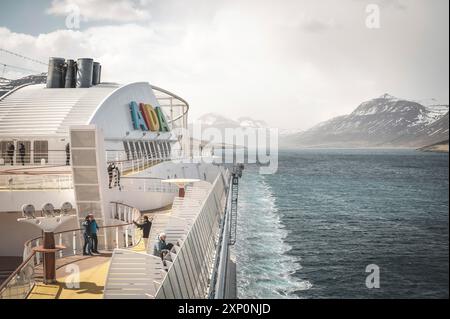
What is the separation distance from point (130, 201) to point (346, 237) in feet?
Answer: 67.6

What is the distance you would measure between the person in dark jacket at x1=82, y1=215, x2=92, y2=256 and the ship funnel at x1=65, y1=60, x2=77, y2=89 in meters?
23.1

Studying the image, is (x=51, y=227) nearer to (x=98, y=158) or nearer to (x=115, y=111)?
(x=98, y=158)

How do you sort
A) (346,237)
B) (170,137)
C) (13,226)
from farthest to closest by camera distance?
1. (170,137)
2. (346,237)
3. (13,226)

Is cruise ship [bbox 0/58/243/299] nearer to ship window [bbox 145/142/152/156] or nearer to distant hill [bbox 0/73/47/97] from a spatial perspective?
ship window [bbox 145/142/152/156]

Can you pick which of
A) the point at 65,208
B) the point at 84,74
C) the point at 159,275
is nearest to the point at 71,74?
the point at 84,74

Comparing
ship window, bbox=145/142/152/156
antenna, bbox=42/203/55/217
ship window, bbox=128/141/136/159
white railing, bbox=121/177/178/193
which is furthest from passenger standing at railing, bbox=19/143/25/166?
antenna, bbox=42/203/55/217

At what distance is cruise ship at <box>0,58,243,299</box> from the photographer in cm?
945

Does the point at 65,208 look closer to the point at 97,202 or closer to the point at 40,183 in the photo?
the point at 97,202

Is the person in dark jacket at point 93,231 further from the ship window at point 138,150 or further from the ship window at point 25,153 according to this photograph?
the ship window at point 138,150

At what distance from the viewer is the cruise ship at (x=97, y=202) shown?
31.0ft

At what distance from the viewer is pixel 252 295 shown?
20969 millimetres
